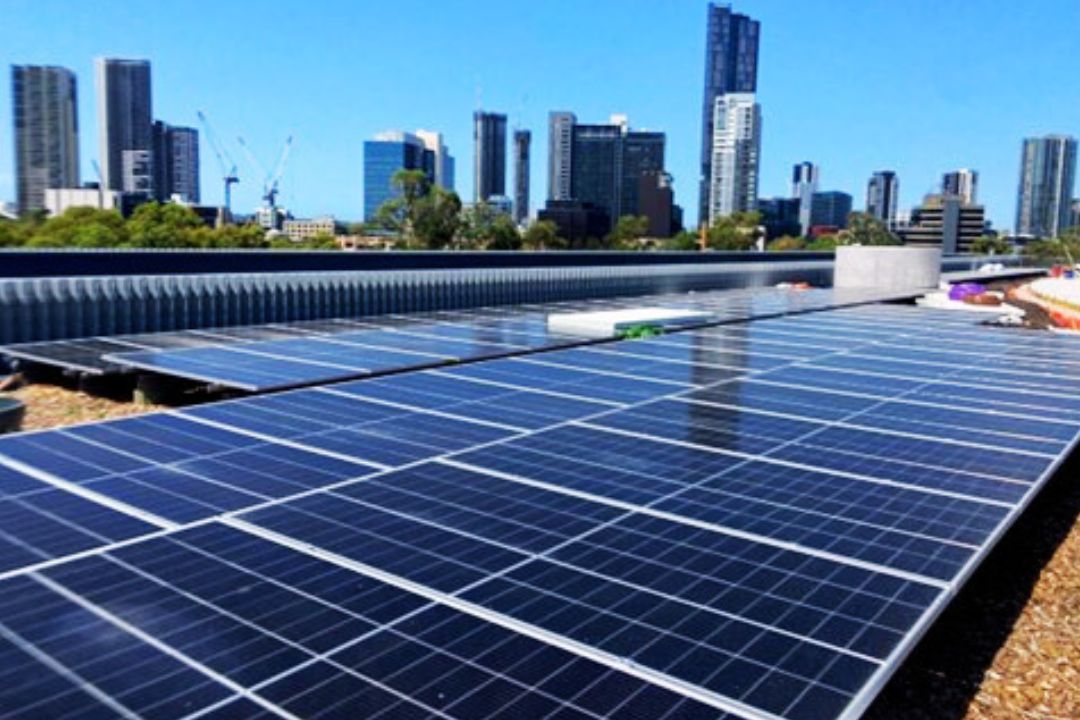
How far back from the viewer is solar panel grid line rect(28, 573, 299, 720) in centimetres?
512

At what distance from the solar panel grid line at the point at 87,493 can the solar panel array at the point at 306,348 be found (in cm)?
515

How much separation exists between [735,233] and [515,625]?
420ft

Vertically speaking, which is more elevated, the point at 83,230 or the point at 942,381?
the point at 83,230

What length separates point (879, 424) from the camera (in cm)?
1261

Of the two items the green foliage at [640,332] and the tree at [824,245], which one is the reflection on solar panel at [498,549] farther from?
the tree at [824,245]

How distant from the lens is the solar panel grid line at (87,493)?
26.2 ft

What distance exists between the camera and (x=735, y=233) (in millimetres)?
129125

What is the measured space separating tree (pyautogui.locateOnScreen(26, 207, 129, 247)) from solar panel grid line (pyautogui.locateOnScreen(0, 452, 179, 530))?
59.7m

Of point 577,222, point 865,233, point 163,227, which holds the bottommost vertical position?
point 163,227

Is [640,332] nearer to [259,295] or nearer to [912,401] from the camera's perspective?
[912,401]

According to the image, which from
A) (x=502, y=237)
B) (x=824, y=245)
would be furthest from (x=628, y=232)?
(x=502, y=237)

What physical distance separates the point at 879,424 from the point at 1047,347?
1265cm

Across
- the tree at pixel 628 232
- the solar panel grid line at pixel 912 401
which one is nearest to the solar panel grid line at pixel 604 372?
the solar panel grid line at pixel 912 401

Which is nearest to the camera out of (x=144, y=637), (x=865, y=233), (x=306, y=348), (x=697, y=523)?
(x=144, y=637)
